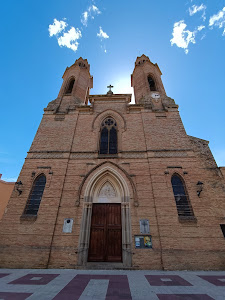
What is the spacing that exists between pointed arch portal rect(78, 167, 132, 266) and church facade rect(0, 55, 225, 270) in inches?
1.7

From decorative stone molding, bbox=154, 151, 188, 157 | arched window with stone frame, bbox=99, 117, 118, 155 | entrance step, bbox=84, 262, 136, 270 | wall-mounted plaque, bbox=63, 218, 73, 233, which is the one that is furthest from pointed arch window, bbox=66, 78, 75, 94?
entrance step, bbox=84, 262, 136, 270

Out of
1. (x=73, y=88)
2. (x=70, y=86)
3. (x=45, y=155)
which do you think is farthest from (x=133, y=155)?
(x=70, y=86)

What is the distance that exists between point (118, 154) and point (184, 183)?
4381 millimetres

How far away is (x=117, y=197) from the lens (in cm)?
852

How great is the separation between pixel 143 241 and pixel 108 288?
3346mm

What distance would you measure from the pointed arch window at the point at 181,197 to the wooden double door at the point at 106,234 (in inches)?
130

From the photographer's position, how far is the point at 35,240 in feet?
23.3

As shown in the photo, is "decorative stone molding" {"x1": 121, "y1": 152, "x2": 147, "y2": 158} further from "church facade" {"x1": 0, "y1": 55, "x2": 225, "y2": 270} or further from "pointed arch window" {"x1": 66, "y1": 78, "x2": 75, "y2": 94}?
"pointed arch window" {"x1": 66, "y1": 78, "x2": 75, "y2": 94}

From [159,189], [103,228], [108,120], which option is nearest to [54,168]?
[103,228]

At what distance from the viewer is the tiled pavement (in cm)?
358

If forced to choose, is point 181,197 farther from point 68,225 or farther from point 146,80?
point 146,80

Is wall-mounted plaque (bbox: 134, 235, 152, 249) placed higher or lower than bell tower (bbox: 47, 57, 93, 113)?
A: lower

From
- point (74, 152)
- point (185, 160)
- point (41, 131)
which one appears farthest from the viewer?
point (41, 131)

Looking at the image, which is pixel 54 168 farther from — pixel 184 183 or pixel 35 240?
pixel 184 183
